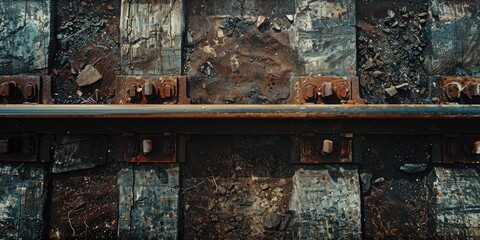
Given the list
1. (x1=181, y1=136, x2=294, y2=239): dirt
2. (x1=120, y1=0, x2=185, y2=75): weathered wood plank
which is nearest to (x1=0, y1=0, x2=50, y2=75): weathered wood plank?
(x1=120, y1=0, x2=185, y2=75): weathered wood plank

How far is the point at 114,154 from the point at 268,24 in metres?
2.06

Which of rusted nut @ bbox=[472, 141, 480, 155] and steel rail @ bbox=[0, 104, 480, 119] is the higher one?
steel rail @ bbox=[0, 104, 480, 119]

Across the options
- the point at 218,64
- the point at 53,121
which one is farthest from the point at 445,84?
the point at 53,121

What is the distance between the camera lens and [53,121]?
4574 mm

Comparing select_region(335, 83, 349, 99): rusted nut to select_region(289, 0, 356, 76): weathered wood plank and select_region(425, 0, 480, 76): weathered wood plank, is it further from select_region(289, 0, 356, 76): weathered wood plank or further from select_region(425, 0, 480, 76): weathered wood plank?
select_region(425, 0, 480, 76): weathered wood plank

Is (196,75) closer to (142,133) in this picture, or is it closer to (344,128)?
(142,133)

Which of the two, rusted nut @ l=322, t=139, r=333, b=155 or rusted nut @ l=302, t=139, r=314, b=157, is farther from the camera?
rusted nut @ l=302, t=139, r=314, b=157

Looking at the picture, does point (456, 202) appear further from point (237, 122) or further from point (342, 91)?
point (237, 122)

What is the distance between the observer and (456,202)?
4.61m

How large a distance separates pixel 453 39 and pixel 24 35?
4399 millimetres

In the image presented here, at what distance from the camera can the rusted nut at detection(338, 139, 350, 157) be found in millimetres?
4562

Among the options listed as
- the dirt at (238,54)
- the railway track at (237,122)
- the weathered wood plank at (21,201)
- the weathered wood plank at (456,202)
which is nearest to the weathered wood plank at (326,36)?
the railway track at (237,122)

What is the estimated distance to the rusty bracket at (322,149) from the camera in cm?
456

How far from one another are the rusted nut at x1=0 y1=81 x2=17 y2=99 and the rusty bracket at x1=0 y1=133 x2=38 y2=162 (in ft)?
1.29
